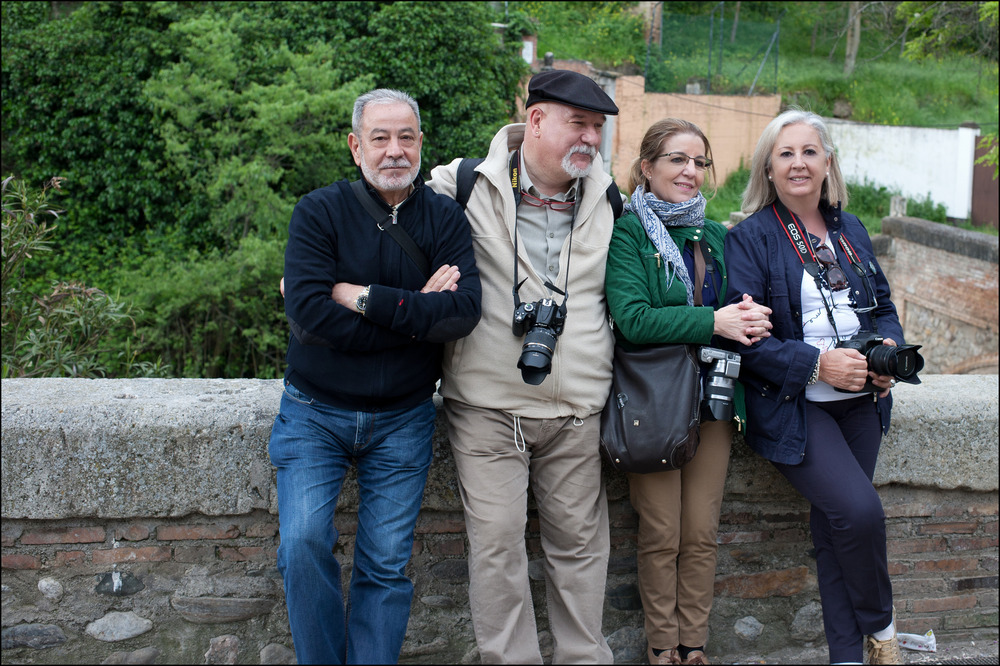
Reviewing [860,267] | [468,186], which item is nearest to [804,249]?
[860,267]

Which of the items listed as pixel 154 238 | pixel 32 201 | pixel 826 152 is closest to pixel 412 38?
pixel 154 238

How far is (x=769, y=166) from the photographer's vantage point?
300 cm

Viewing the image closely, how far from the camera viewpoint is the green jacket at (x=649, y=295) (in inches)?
102

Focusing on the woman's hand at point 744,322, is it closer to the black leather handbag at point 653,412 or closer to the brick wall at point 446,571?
the black leather handbag at point 653,412

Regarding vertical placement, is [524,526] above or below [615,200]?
below

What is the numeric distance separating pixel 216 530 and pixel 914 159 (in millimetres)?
19863

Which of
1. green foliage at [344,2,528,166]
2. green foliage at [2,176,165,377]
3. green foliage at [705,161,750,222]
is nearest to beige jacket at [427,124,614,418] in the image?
green foliage at [2,176,165,377]

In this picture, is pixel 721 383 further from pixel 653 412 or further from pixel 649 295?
pixel 649 295

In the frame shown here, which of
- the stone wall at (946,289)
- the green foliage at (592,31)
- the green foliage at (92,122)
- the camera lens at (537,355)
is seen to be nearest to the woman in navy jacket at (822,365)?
the camera lens at (537,355)

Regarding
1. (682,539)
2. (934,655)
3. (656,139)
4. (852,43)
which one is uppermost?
(852,43)

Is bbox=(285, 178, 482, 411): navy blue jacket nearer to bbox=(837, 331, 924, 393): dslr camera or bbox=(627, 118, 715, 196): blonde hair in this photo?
bbox=(627, 118, 715, 196): blonde hair

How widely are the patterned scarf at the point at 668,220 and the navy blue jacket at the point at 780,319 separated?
0.57 feet

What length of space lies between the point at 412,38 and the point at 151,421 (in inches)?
352

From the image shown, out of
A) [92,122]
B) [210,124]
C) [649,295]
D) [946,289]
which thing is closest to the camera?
[649,295]
